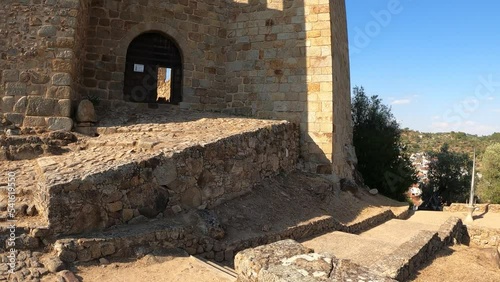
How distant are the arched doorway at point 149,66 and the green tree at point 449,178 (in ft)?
58.9

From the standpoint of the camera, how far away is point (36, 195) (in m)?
4.55

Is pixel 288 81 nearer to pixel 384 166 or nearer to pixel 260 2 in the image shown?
pixel 260 2

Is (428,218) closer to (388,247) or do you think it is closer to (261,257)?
(388,247)

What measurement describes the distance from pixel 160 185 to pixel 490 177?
76.8 feet

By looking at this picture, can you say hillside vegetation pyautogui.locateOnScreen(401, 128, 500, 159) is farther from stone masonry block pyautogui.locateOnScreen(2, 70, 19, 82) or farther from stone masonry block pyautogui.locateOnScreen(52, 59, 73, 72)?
stone masonry block pyautogui.locateOnScreen(2, 70, 19, 82)

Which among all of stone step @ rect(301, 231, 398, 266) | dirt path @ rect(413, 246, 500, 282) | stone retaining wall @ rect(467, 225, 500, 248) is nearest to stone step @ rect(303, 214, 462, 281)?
stone step @ rect(301, 231, 398, 266)

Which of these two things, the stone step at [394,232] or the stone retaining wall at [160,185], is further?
the stone step at [394,232]

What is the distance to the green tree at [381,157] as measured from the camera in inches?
549

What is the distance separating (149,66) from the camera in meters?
9.53

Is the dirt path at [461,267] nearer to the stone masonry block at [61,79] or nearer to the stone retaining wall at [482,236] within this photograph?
the stone retaining wall at [482,236]

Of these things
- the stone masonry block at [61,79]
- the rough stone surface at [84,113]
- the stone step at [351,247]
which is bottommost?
the stone step at [351,247]

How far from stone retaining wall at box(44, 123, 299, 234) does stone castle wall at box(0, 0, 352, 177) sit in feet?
7.24

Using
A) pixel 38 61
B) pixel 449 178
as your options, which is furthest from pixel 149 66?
pixel 449 178

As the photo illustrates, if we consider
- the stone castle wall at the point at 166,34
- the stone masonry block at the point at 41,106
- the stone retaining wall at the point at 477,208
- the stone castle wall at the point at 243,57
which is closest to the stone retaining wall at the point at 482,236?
the stone castle wall at the point at 243,57
